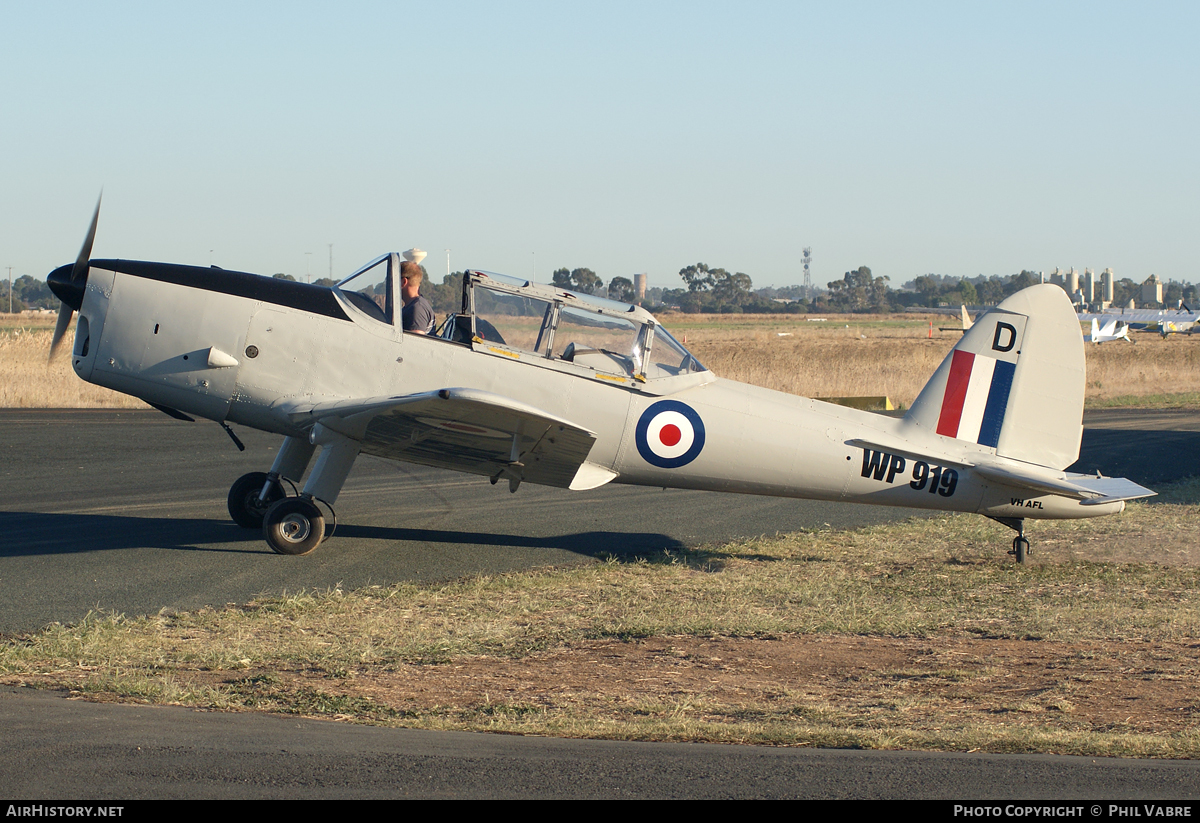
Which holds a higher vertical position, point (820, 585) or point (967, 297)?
point (967, 297)

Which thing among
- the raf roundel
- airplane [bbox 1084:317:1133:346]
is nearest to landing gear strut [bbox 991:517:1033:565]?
the raf roundel

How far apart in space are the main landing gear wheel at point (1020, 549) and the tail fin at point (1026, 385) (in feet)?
2.44

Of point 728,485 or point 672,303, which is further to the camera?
point 672,303

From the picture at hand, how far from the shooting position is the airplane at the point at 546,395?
8781mm

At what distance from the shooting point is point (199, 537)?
995 cm

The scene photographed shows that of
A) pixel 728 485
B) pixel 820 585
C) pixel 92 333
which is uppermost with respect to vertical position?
pixel 92 333

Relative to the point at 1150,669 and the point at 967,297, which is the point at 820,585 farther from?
the point at 967,297

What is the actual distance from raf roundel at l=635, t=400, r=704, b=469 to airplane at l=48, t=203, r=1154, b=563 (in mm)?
13

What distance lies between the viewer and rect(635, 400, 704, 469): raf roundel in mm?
9320

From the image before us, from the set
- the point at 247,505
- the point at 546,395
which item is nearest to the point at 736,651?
the point at 546,395

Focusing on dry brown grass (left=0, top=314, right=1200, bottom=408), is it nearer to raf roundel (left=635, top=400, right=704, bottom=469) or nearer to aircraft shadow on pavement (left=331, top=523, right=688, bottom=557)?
aircraft shadow on pavement (left=331, top=523, right=688, bottom=557)

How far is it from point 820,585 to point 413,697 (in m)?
4.28

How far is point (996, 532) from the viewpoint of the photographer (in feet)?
36.8
